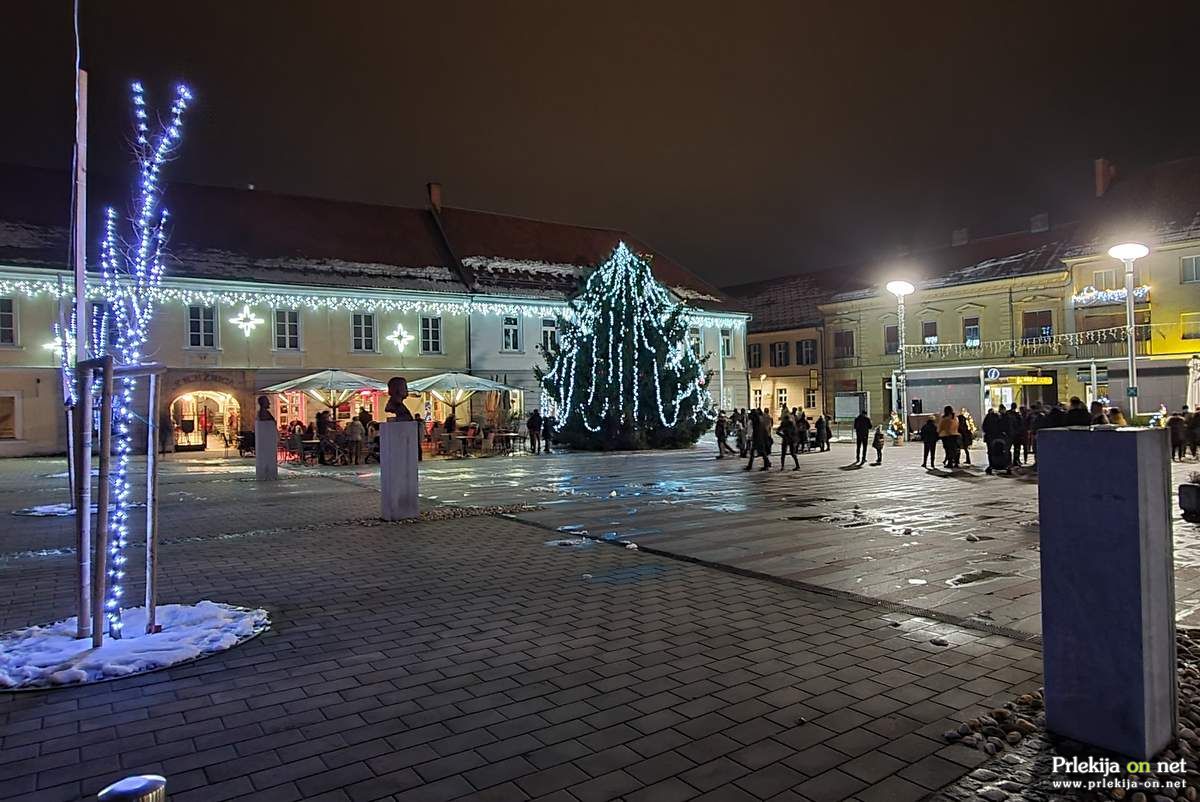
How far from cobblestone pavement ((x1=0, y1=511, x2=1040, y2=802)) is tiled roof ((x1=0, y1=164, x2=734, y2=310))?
2866 centimetres

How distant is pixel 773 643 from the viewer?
17.6 ft

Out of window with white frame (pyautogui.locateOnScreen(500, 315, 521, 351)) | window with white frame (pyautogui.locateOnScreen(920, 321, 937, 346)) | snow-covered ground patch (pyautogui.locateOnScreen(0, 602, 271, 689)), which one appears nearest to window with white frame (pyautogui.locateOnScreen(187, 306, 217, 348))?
window with white frame (pyautogui.locateOnScreen(500, 315, 521, 351))

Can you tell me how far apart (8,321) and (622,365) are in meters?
22.5

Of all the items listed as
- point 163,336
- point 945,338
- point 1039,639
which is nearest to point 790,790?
point 1039,639

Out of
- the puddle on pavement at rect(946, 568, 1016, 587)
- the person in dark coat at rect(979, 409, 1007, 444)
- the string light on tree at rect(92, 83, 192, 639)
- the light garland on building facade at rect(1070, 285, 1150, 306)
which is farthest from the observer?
the light garland on building facade at rect(1070, 285, 1150, 306)

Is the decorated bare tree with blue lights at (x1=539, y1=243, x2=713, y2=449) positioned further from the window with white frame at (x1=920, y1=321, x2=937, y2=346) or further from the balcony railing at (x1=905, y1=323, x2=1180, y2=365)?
the window with white frame at (x1=920, y1=321, x2=937, y2=346)

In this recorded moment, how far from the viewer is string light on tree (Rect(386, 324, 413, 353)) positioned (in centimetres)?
3584

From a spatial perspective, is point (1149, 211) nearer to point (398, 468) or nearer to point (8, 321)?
point (398, 468)

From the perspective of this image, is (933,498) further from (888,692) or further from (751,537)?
(888,692)

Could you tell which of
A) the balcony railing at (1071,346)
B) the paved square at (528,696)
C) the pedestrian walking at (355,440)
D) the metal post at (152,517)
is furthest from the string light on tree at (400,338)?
the metal post at (152,517)

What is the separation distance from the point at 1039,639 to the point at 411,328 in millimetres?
33594

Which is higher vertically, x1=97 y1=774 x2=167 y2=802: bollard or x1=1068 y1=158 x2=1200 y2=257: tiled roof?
x1=1068 y1=158 x2=1200 y2=257: tiled roof

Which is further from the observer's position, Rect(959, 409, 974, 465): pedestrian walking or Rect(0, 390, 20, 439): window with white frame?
Rect(0, 390, 20, 439): window with white frame

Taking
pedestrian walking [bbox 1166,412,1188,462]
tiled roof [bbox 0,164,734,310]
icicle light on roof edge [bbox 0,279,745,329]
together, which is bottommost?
pedestrian walking [bbox 1166,412,1188,462]
